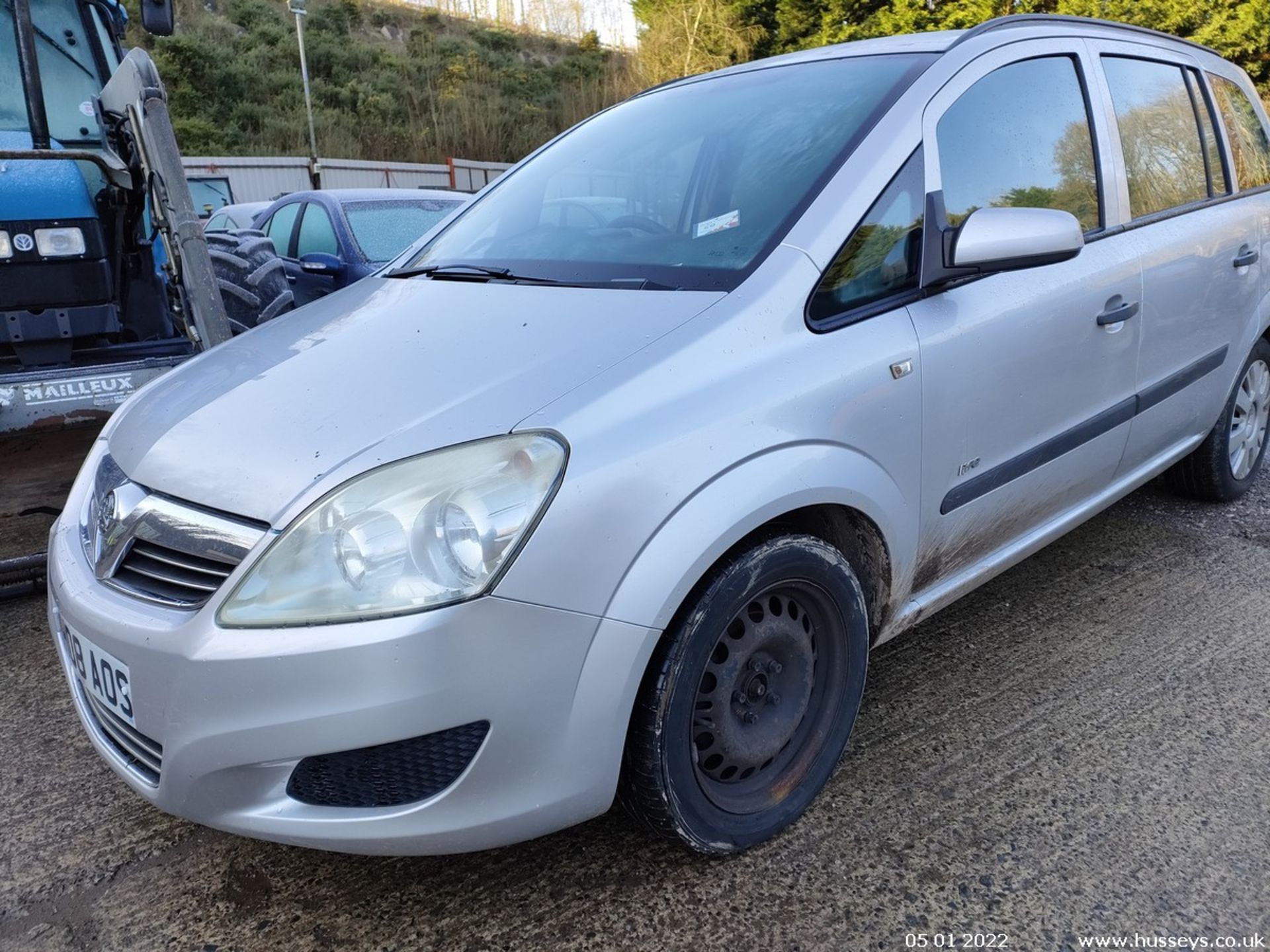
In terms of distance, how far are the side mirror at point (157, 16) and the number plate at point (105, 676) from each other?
3668 millimetres

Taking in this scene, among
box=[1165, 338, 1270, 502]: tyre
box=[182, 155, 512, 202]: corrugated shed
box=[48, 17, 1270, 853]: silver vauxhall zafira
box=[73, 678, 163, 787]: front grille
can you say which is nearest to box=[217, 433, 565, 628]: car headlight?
box=[48, 17, 1270, 853]: silver vauxhall zafira

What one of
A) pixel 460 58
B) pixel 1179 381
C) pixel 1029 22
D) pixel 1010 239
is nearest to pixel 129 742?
pixel 1010 239

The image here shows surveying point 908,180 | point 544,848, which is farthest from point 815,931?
point 908,180

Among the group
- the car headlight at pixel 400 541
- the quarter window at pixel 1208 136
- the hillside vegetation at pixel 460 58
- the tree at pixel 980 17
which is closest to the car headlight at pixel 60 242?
the car headlight at pixel 400 541

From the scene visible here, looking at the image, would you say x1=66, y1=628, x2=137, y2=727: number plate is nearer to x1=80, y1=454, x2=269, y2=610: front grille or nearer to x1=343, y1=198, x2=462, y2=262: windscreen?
x1=80, y1=454, x2=269, y2=610: front grille

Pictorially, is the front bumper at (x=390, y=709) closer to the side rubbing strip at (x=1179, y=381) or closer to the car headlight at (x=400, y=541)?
the car headlight at (x=400, y=541)

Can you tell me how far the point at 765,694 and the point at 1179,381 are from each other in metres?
2.03

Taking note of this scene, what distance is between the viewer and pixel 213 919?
1.76 m

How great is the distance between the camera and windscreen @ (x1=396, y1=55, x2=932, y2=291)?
80.1 inches

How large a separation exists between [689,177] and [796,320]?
0.72 metres

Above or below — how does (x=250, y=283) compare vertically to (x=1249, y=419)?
above

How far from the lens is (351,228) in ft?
21.0

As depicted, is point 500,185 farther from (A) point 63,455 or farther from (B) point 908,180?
(A) point 63,455

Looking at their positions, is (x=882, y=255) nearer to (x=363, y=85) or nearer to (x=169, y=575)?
(x=169, y=575)
